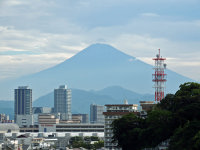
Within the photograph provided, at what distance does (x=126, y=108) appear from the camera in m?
154

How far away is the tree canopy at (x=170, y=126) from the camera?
253 feet

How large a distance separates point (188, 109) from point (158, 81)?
70.7m

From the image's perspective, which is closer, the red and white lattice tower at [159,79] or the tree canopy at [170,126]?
the tree canopy at [170,126]

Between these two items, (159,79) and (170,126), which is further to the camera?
(159,79)

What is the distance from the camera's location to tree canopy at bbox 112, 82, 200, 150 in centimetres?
7712

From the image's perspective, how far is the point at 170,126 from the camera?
9081cm

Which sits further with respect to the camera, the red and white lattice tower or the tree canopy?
the red and white lattice tower

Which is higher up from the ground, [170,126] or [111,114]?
[111,114]

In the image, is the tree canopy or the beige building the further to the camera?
the beige building

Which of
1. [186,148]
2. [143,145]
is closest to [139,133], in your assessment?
[143,145]

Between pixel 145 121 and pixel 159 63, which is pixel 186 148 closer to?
pixel 145 121

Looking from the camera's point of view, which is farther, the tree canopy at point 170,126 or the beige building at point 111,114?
the beige building at point 111,114

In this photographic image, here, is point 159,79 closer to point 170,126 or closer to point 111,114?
point 111,114

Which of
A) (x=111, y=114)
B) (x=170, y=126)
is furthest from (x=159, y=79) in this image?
(x=170, y=126)
